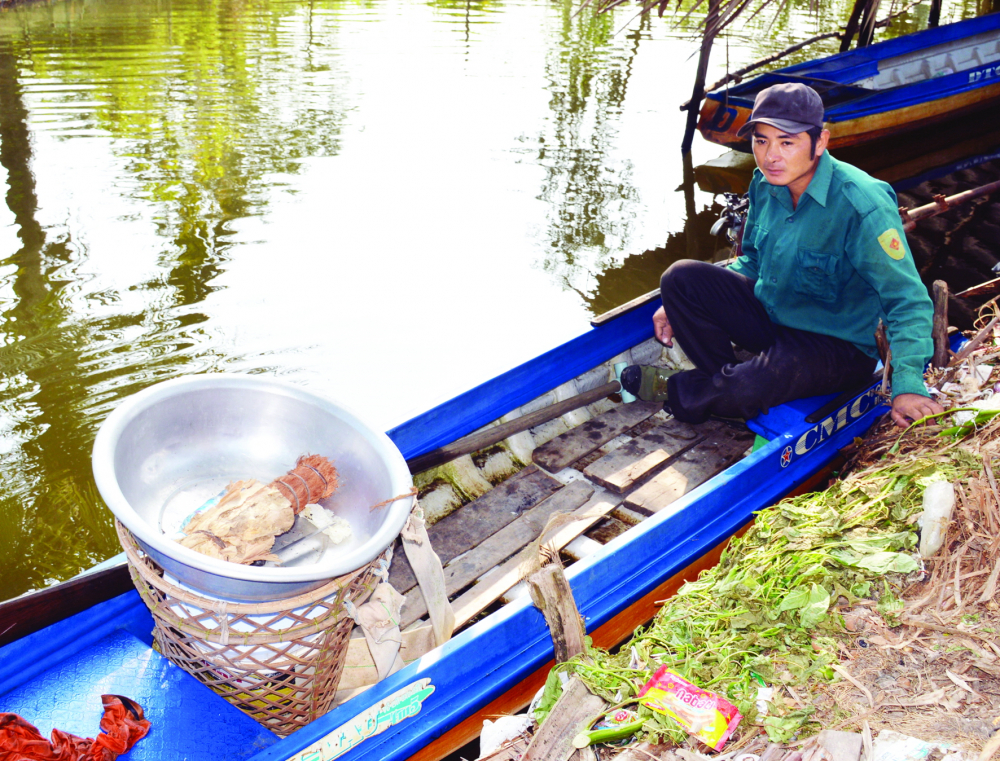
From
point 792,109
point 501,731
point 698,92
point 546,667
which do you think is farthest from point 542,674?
point 698,92

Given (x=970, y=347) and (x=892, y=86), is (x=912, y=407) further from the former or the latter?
(x=892, y=86)

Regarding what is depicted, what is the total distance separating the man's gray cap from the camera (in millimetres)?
3004

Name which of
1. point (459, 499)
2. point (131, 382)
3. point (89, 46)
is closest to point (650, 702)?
point (459, 499)

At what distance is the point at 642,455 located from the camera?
12.1ft

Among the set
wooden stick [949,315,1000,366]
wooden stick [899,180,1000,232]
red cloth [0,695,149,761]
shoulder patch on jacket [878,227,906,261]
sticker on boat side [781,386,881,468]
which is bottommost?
red cloth [0,695,149,761]

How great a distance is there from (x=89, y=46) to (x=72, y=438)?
11.2 m

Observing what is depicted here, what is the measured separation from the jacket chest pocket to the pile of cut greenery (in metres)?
0.77

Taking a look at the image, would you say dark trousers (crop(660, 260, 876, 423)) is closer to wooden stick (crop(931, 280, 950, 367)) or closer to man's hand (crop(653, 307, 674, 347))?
man's hand (crop(653, 307, 674, 347))

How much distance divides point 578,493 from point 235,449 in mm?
1591

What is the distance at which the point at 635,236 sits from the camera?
26.3ft

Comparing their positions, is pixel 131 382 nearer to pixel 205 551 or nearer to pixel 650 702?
pixel 205 551

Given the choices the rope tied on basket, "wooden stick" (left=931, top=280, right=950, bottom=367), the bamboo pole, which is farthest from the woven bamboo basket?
the bamboo pole

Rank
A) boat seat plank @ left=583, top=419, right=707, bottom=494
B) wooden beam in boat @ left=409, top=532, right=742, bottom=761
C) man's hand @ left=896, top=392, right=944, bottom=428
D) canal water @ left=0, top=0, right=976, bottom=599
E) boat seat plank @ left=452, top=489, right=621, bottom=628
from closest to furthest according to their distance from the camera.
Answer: wooden beam in boat @ left=409, top=532, right=742, bottom=761
boat seat plank @ left=452, top=489, right=621, bottom=628
man's hand @ left=896, top=392, right=944, bottom=428
boat seat plank @ left=583, top=419, right=707, bottom=494
canal water @ left=0, top=0, right=976, bottom=599

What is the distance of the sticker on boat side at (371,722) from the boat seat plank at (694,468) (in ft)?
4.83
